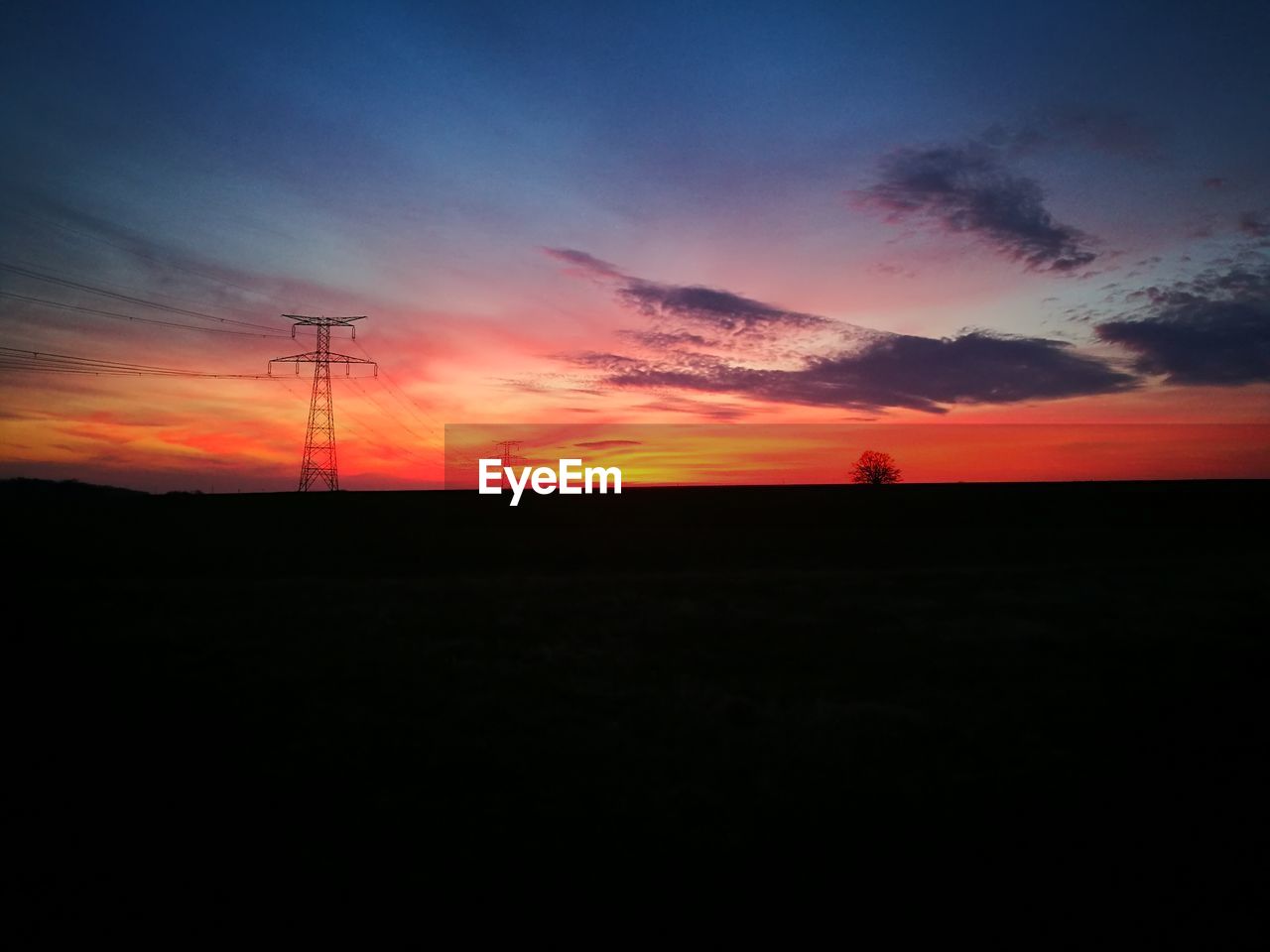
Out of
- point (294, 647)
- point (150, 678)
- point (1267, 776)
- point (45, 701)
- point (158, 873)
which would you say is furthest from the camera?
point (294, 647)

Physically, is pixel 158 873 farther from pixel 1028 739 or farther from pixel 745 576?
pixel 745 576

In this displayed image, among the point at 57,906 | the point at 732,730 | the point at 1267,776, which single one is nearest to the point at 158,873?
the point at 57,906

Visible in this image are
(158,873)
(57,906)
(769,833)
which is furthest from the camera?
(769,833)

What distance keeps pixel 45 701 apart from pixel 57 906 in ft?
24.8

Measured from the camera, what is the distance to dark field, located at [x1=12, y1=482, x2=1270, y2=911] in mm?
7852

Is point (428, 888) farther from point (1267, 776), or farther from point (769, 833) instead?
point (1267, 776)

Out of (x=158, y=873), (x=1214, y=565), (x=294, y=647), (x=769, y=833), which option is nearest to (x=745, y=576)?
(x=294, y=647)

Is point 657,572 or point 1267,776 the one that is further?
point 657,572

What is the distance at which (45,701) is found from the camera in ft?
40.4

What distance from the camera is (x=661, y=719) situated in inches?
472

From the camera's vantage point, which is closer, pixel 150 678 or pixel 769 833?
pixel 769 833

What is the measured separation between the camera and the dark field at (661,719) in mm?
7852

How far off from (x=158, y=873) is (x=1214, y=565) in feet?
133

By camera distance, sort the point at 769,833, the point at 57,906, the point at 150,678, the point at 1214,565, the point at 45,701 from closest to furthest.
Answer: the point at 57,906 → the point at 769,833 → the point at 45,701 → the point at 150,678 → the point at 1214,565
